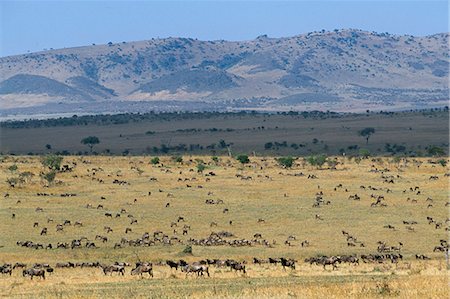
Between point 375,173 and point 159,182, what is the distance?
2184 cm

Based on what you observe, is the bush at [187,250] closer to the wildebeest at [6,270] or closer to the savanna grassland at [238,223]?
the savanna grassland at [238,223]

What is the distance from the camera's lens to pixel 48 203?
6412 centimetres

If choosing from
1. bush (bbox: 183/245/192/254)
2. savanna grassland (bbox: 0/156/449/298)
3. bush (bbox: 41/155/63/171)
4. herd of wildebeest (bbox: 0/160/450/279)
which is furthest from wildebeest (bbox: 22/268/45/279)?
bush (bbox: 41/155/63/171)

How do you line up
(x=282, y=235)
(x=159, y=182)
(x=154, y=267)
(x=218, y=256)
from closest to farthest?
(x=154, y=267), (x=218, y=256), (x=282, y=235), (x=159, y=182)

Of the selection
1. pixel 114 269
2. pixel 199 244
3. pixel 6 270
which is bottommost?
pixel 199 244

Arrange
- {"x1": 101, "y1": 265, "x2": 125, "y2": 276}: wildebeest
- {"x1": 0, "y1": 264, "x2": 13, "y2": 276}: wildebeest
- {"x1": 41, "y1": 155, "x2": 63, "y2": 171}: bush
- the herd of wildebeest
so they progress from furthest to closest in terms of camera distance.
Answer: {"x1": 41, "y1": 155, "x2": 63, "y2": 171}: bush, {"x1": 0, "y1": 264, "x2": 13, "y2": 276}: wildebeest, the herd of wildebeest, {"x1": 101, "y1": 265, "x2": 125, "y2": 276}: wildebeest

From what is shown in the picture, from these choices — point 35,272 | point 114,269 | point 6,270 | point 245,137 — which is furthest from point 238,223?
point 245,137

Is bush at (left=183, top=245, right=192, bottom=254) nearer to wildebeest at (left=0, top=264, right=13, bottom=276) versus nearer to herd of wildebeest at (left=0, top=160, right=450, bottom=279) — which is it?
herd of wildebeest at (left=0, top=160, right=450, bottom=279)

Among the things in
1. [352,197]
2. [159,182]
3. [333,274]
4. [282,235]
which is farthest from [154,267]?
[159,182]

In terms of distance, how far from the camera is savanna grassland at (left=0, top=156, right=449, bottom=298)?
27.4 m

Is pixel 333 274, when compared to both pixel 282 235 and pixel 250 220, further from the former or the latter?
pixel 250 220

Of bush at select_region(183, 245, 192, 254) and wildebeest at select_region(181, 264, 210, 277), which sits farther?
bush at select_region(183, 245, 192, 254)

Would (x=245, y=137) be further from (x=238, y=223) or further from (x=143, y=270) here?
(x=143, y=270)

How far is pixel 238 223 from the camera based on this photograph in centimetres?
5603
